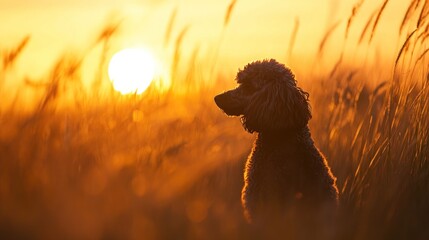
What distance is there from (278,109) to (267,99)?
24cm

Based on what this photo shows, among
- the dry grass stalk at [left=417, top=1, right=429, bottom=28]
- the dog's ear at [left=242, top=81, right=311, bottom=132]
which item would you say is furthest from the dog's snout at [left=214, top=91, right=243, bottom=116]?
the dry grass stalk at [left=417, top=1, right=429, bottom=28]

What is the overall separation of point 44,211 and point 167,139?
1.92 m

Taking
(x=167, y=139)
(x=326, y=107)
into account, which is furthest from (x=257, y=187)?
(x=326, y=107)

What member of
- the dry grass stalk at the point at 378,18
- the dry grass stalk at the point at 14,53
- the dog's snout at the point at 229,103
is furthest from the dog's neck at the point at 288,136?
the dry grass stalk at the point at 14,53

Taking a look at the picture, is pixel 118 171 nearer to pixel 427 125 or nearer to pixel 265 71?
pixel 427 125

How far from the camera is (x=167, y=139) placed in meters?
4.72

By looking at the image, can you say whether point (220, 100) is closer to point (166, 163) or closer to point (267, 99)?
point (267, 99)

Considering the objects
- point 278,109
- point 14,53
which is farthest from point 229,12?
point 14,53

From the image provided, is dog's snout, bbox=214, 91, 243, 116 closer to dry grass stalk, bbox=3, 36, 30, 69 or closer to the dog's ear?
the dog's ear

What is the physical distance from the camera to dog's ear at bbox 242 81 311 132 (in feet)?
16.7

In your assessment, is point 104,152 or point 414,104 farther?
point 414,104

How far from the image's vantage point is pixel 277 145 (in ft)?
16.4

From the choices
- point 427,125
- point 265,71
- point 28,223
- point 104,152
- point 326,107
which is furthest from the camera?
point 326,107

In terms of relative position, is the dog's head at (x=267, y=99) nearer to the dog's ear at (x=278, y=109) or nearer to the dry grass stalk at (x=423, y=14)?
the dog's ear at (x=278, y=109)
